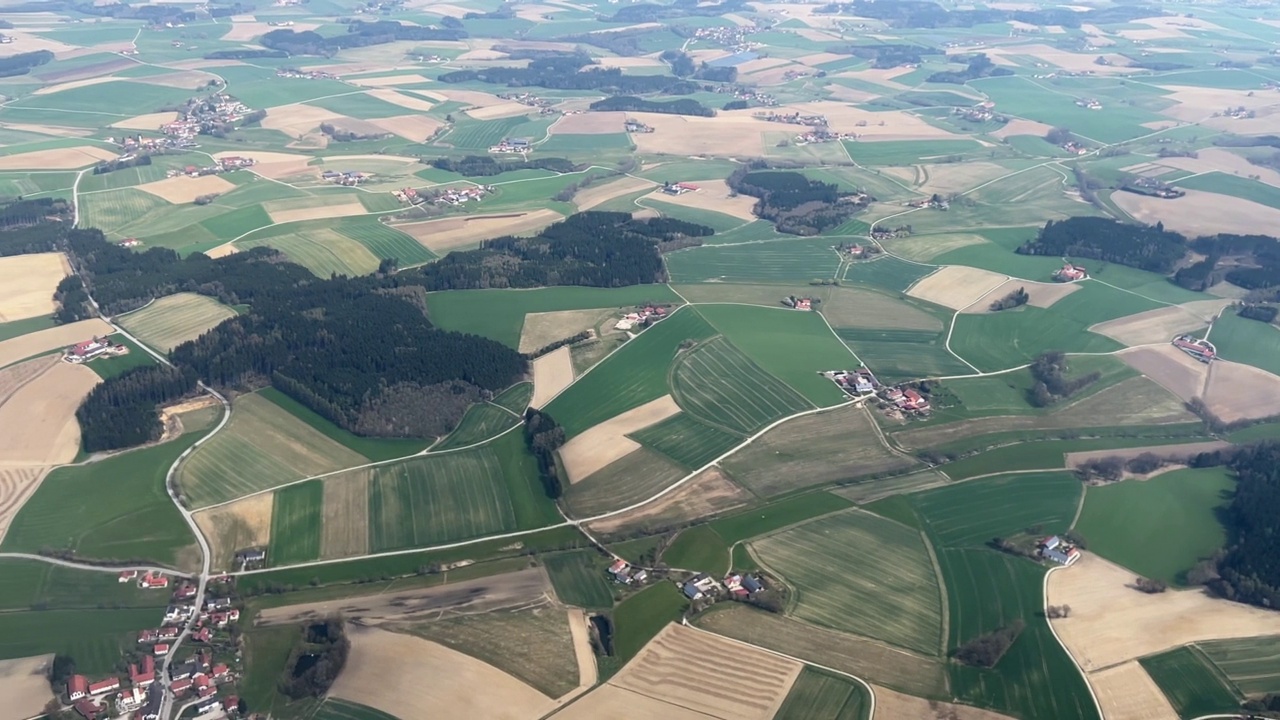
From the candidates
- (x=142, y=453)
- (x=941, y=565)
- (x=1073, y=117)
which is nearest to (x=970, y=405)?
A: (x=941, y=565)

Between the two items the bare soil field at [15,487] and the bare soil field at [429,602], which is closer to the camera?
the bare soil field at [429,602]

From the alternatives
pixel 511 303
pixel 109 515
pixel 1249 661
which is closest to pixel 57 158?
pixel 511 303

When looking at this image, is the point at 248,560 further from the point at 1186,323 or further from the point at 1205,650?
the point at 1186,323

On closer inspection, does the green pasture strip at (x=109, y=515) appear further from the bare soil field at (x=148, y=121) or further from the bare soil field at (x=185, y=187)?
the bare soil field at (x=148, y=121)

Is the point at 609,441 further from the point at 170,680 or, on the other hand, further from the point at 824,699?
the point at 170,680

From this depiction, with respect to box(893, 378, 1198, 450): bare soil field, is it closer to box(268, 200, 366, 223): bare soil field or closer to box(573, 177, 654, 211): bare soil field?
box(573, 177, 654, 211): bare soil field

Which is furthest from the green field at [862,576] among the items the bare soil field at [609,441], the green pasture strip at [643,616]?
the bare soil field at [609,441]
